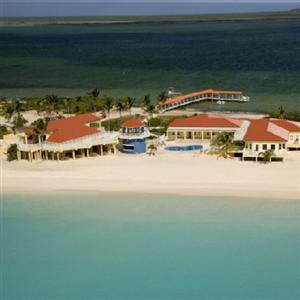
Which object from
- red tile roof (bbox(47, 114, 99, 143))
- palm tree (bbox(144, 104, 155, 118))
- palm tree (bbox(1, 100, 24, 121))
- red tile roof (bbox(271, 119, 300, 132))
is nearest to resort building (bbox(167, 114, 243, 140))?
red tile roof (bbox(271, 119, 300, 132))

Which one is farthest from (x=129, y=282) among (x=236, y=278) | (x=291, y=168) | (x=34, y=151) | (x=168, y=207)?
(x=34, y=151)

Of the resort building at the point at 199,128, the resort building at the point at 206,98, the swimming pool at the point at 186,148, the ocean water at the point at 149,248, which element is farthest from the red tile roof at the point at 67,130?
the resort building at the point at 206,98

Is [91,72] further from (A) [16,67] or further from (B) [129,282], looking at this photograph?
(B) [129,282]

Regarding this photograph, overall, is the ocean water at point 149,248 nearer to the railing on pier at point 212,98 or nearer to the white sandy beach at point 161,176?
the white sandy beach at point 161,176

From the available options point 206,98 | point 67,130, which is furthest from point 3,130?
point 206,98

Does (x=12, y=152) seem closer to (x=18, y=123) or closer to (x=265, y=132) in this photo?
(x=18, y=123)

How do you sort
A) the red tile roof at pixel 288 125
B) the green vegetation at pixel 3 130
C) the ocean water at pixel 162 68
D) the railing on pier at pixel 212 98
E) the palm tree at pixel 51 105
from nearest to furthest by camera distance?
1. the red tile roof at pixel 288 125
2. the green vegetation at pixel 3 130
3. the palm tree at pixel 51 105
4. the railing on pier at pixel 212 98
5. the ocean water at pixel 162 68

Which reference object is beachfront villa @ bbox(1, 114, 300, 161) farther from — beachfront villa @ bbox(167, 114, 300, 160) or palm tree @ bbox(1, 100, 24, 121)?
palm tree @ bbox(1, 100, 24, 121)
